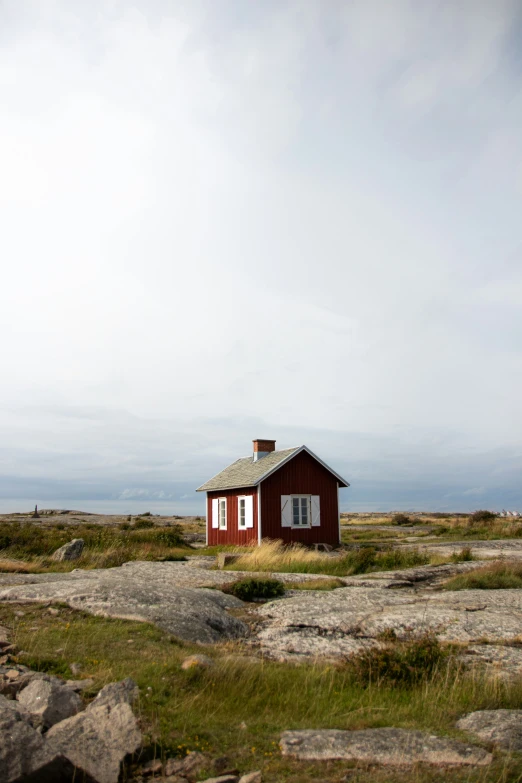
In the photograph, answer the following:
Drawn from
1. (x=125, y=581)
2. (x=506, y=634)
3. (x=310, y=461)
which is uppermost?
(x=310, y=461)

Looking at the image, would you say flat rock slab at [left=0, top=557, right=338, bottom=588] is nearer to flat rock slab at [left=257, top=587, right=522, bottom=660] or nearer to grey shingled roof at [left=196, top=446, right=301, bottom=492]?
flat rock slab at [left=257, top=587, right=522, bottom=660]

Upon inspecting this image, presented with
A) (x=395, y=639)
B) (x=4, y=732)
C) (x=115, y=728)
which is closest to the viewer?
(x=4, y=732)

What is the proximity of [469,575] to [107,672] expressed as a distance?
435 inches

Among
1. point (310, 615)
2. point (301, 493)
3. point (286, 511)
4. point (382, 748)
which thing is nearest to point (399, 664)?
point (382, 748)

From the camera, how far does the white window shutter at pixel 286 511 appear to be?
27.1 metres

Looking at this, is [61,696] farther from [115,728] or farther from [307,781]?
[307,781]

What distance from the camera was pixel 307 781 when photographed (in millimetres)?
4465

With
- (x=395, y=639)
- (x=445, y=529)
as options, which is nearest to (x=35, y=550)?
(x=395, y=639)

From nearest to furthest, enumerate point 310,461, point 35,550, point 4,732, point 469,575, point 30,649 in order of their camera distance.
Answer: point 4,732 → point 30,649 → point 469,575 → point 35,550 → point 310,461

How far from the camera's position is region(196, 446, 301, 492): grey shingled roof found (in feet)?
89.9

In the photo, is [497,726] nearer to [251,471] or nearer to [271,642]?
[271,642]

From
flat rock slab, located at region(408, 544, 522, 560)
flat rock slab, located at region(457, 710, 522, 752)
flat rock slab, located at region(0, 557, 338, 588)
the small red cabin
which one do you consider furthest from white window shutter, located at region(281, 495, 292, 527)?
flat rock slab, located at region(457, 710, 522, 752)

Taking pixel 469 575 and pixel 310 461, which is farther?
pixel 310 461

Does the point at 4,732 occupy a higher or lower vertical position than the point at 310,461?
lower
